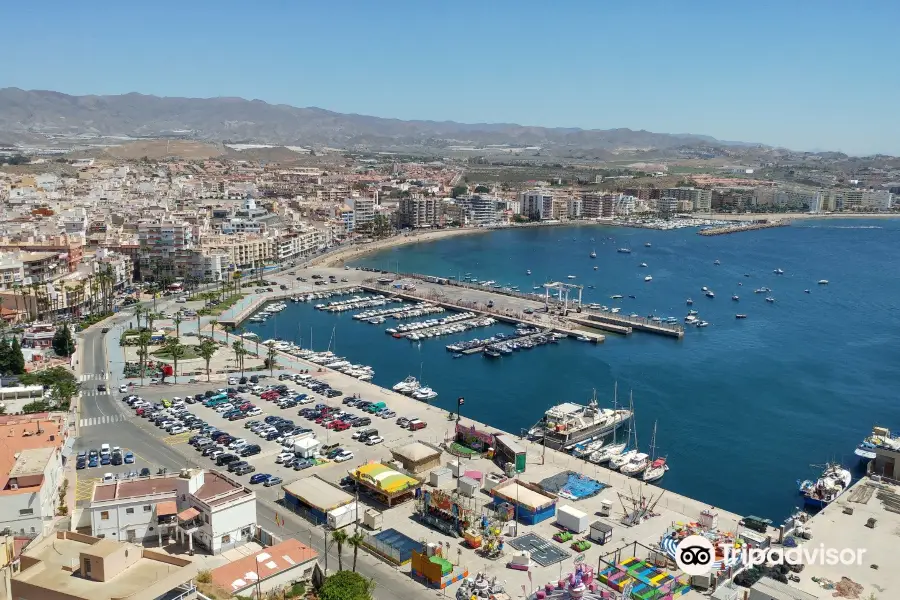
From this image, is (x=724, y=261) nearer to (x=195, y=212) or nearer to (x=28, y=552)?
(x=195, y=212)

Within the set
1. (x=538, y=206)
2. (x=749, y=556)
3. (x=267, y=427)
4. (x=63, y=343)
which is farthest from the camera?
(x=538, y=206)

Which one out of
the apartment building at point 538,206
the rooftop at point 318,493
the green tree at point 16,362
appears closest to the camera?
the rooftop at point 318,493

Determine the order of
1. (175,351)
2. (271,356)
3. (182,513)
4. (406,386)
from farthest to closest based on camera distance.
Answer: (271,356), (406,386), (175,351), (182,513)

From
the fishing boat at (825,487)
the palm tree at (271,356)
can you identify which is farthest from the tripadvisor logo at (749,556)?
the palm tree at (271,356)

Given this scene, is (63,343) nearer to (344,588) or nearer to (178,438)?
(178,438)

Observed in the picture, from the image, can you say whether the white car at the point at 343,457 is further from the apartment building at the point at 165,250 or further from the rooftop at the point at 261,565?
the apartment building at the point at 165,250

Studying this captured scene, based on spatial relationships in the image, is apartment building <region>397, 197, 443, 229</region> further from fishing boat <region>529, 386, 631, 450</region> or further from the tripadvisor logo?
the tripadvisor logo

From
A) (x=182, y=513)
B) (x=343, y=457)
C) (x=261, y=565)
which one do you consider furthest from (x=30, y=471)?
(x=343, y=457)
